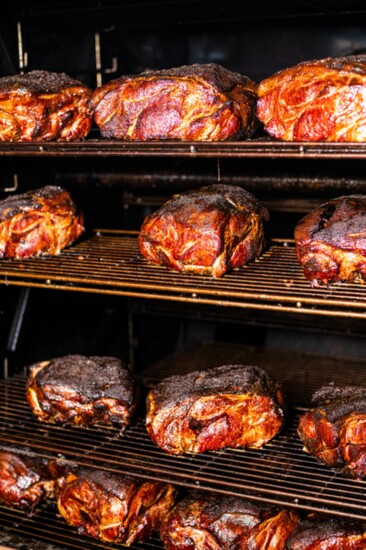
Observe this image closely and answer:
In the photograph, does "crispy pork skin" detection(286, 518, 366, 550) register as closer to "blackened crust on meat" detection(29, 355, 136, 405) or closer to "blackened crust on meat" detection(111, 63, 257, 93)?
"blackened crust on meat" detection(29, 355, 136, 405)

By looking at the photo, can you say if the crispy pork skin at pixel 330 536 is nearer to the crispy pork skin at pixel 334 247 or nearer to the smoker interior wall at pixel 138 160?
the crispy pork skin at pixel 334 247

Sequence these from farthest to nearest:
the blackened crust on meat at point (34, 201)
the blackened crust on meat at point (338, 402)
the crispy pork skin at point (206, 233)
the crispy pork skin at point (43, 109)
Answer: the blackened crust on meat at point (34, 201) < the crispy pork skin at point (43, 109) < the crispy pork skin at point (206, 233) < the blackened crust on meat at point (338, 402)

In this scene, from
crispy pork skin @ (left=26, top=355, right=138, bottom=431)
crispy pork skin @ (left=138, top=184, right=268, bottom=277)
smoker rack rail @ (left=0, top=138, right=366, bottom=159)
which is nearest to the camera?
smoker rack rail @ (left=0, top=138, right=366, bottom=159)

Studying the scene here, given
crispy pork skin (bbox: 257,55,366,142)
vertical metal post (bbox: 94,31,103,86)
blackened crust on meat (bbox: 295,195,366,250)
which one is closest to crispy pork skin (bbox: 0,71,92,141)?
crispy pork skin (bbox: 257,55,366,142)

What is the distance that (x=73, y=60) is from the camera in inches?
177

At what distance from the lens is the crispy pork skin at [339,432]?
3.13m

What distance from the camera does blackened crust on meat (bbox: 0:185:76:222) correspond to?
12.5ft

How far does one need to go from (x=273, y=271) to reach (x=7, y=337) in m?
1.74

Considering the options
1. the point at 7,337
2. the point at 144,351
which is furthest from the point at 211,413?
the point at 144,351

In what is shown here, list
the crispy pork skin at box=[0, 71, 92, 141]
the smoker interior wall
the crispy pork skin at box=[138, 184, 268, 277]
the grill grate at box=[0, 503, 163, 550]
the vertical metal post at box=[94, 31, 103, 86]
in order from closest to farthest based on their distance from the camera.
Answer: the crispy pork skin at box=[138, 184, 268, 277] → the crispy pork skin at box=[0, 71, 92, 141] → the grill grate at box=[0, 503, 163, 550] → the smoker interior wall → the vertical metal post at box=[94, 31, 103, 86]

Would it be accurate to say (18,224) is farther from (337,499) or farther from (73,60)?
(337,499)

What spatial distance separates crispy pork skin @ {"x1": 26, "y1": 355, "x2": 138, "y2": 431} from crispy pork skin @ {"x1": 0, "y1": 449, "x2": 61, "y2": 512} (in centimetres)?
25

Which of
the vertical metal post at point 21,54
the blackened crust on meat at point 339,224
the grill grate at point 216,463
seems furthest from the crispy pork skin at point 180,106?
the grill grate at point 216,463

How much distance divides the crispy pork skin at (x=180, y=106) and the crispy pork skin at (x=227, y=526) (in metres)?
1.62
